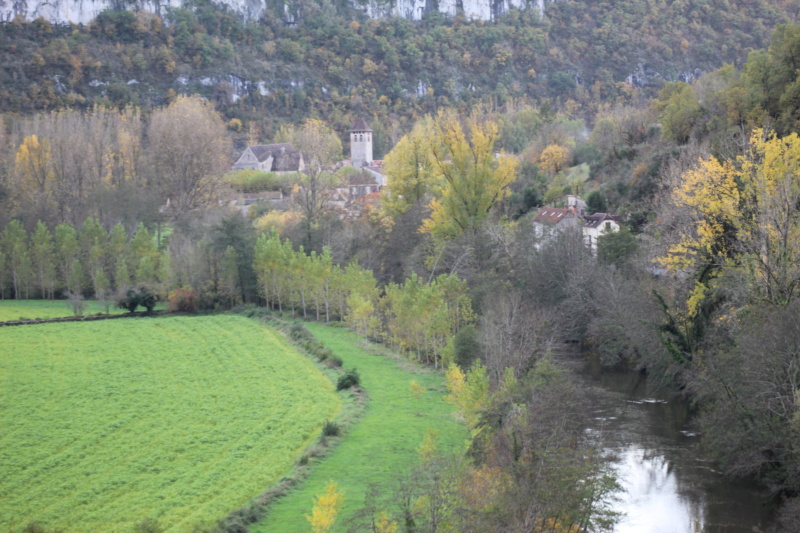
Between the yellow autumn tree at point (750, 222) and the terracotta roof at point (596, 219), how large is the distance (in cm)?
1517

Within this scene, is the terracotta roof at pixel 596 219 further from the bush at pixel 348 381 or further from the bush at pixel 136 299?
the bush at pixel 136 299

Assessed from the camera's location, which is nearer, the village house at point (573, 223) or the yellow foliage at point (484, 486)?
the yellow foliage at point (484, 486)

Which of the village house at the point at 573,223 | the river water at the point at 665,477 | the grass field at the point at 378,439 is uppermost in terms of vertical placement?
the village house at the point at 573,223

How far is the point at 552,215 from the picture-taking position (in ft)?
151

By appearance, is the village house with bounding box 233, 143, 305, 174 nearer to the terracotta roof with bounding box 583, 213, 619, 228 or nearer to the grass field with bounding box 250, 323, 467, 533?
the terracotta roof with bounding box 583, 213, 619, 228

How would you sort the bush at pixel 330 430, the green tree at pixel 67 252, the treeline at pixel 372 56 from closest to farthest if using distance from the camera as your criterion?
the bush at pixel 330 430, the green tree at pixel 67 252, the treeline at pixel 372 56

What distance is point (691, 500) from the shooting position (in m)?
20.6

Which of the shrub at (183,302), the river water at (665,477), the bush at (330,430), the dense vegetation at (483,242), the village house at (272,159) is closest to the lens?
the river water at (665,477)

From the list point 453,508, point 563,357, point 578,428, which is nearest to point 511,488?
point 453,508

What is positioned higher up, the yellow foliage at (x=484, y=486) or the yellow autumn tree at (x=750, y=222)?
the yellow autumn tree at (x=750, y=222)

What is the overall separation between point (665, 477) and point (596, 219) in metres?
23.6

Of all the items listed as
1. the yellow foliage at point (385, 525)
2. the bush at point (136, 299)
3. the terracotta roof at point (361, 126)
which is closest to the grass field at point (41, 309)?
the bush at point (136, 299)

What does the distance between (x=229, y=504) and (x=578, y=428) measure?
31.2 ft

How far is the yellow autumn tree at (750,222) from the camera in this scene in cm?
2336
